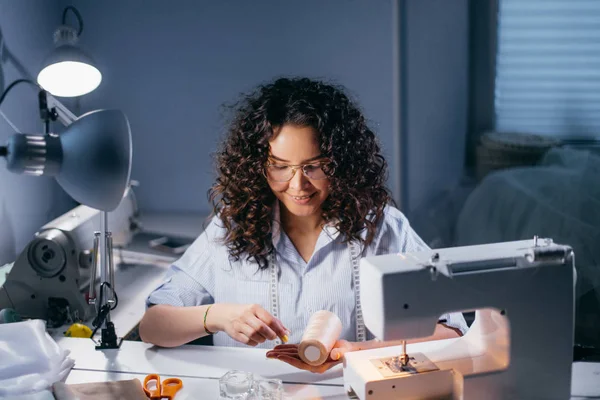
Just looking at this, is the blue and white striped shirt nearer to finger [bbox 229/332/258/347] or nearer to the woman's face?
the woman's face

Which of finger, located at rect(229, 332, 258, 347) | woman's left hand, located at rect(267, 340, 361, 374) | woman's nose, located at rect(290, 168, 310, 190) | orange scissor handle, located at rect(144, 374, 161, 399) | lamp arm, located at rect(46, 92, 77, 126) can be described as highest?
lamp arm, located at rect(46, 92, 77, 126)

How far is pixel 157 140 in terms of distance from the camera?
3158mm

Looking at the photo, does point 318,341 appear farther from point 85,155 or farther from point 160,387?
point 85,155

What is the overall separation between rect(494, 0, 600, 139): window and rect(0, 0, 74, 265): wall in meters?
2.27

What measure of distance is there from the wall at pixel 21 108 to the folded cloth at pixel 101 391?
111 cm

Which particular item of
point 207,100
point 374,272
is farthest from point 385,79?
point 374,272

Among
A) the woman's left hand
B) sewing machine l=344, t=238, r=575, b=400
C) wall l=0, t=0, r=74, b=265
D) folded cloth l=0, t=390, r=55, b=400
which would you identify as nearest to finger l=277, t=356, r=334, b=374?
the woman's left hand

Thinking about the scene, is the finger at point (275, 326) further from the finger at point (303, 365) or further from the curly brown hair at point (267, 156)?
the curly brown hair at point (267, 156)

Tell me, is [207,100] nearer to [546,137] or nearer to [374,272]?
[546,137]

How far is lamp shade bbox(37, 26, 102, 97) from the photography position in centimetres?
205

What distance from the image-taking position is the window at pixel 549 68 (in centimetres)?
357

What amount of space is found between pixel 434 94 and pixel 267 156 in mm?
2045

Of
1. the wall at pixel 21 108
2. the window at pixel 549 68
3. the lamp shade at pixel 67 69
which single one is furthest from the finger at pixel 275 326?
the window at pixel 549 68

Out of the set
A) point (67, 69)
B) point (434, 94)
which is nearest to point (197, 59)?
point (67, 69)
